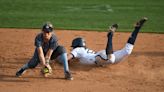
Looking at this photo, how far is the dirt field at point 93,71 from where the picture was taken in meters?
8.16

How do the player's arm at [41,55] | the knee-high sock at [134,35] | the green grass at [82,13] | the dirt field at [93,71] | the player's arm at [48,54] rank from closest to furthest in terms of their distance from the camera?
the dirt field at [93,71] → the player's arm at [41,55] → the player's arm at [48,54] → the knee-high sock at [134,35] → the green grass at [82,13]

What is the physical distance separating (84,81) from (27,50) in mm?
2492

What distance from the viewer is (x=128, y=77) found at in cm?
876

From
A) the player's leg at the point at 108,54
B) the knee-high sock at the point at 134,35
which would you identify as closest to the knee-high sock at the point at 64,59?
the player's leg at the point at 108,54

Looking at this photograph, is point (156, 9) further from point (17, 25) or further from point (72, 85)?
point (72, 85)

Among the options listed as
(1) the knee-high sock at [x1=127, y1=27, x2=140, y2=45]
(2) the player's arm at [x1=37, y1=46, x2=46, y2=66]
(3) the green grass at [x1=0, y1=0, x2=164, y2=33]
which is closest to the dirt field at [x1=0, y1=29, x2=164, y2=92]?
(2) the player's arm at [x1=37, y1=46, x2=46, y2=66]

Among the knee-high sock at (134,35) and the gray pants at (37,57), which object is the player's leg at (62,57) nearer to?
the gray pants at (37,57)

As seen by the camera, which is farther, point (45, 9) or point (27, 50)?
point (45, 9)

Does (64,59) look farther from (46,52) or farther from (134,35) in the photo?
(134,35)

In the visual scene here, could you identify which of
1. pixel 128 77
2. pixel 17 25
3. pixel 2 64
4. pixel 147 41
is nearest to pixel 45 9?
pixel 17 25

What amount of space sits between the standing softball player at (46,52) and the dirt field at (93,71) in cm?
21

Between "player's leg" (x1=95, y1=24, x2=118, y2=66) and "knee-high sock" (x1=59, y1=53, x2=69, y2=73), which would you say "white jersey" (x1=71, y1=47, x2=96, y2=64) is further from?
"knee-high sock" (x1=59, y1=53, x2=69, y2=73)

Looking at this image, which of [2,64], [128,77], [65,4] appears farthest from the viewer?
[65,4]

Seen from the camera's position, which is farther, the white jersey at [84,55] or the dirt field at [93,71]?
the white jersey at [84,55]
